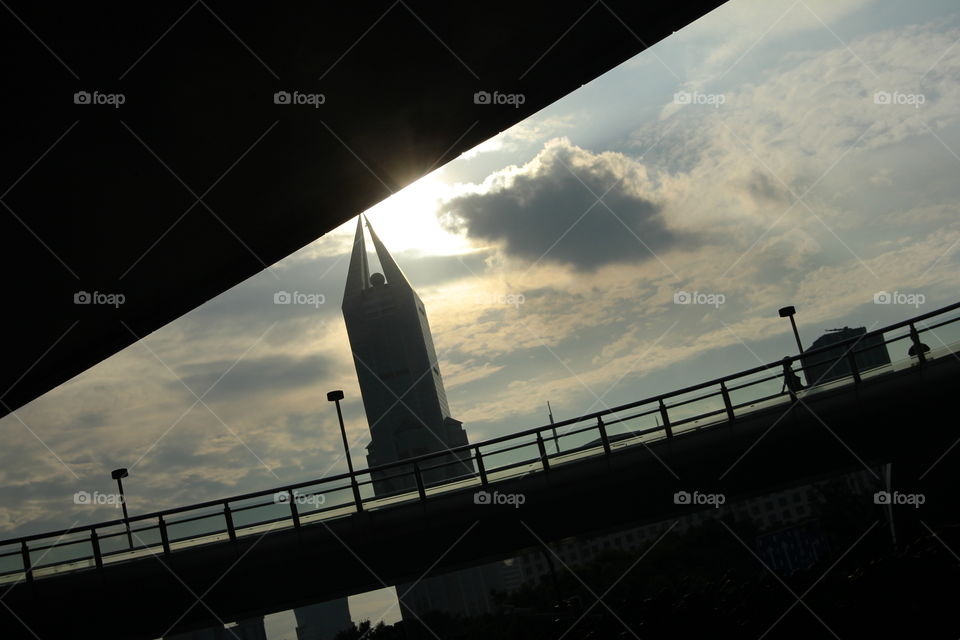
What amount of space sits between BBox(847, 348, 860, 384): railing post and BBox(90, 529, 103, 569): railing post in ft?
52.6

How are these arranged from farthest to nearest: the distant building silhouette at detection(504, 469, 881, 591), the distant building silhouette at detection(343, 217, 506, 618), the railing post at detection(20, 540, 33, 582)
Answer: the distant building silhouette at detection(343, 217, 506, 618) → the distant building silhouette at detection(504, 469, 881, 591) → the railing post at detection(20, 540, 33, 582)

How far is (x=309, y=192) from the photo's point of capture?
28.8ft

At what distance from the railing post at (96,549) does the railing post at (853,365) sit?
1603 cm

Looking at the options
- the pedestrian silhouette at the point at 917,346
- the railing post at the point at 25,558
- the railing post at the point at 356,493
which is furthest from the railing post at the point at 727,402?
the railing post at the point at 25,558

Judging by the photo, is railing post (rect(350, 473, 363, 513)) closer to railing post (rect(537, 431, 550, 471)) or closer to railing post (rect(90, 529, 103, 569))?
railing post (rect(537, 431, 550, 471))

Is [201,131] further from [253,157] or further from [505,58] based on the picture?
[505,58]

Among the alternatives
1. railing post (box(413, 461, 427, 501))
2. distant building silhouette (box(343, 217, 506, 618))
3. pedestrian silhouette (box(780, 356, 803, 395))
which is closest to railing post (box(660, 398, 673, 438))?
pedestrian silhouette (box(780, 356, 803, 395))

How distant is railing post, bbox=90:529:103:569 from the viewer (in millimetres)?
14812

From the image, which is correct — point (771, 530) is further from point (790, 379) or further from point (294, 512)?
point (294, 512)

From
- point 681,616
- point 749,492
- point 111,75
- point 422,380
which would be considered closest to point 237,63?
point 111,75

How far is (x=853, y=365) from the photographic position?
15.2 meters

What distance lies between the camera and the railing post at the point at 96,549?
14812 millimetres

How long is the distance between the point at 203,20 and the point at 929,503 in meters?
19.7

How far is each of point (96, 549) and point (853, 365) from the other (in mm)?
16237
